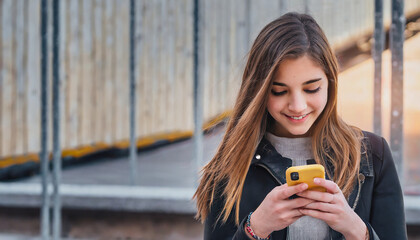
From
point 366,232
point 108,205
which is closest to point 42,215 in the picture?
point 108,205

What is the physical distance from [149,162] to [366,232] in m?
3.32

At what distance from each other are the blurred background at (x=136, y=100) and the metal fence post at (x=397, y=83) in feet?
0.04

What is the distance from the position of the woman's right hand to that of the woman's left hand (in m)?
0.02

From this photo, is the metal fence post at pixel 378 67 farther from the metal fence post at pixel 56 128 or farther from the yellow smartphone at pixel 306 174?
the metal fence post at pixel 56 128

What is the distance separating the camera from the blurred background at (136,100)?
106 inches

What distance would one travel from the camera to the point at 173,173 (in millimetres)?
3809

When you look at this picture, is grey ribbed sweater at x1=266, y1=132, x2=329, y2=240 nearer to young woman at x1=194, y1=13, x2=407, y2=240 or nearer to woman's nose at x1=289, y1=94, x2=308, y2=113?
young woman at x1=194, y1=13, x2=407, y2=240

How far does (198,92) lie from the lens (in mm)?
2635

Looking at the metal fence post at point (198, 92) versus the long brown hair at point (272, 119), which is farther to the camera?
the metal fence post at point (198, 92)

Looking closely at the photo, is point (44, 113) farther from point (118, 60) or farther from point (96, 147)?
point (118, 60)

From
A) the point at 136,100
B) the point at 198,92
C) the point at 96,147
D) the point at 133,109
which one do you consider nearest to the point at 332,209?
the point at 198,92

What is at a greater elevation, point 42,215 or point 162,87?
point 162,87

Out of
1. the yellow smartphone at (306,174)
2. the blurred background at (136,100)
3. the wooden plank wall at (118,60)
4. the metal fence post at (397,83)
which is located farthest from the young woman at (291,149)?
the wooden plank wall at (118,60)

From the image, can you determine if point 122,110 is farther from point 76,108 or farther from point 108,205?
point 108,205
